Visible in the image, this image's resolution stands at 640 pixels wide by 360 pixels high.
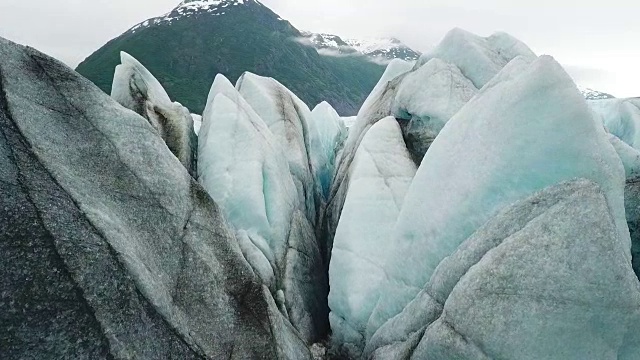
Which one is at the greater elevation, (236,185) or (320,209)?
(236,185)

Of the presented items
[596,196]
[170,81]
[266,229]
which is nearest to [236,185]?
[266,229]

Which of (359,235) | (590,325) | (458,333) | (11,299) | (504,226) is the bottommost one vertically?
(359,235)

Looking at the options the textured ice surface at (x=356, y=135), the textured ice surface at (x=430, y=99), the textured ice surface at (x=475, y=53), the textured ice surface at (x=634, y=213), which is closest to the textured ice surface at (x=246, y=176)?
the textured ice surface at (x=356, y=135)

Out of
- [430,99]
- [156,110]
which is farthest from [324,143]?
[156,110]

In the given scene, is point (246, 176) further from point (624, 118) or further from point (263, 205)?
point (624, 118)

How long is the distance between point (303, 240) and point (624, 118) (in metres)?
24.4

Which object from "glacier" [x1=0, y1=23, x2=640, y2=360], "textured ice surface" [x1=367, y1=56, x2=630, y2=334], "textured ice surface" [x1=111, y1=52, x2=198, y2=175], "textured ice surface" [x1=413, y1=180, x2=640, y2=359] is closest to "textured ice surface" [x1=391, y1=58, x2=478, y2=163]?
"glacier" [x1=0, y1=23, x2=640, y2=360]

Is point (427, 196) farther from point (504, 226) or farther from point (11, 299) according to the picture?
point (11, 299)

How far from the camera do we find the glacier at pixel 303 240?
6.48 metres

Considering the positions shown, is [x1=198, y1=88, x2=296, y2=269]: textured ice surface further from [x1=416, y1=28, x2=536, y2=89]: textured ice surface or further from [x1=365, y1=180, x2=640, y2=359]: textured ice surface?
[x1=416, y1=28, x2=536, y2=89]: textured ice surface

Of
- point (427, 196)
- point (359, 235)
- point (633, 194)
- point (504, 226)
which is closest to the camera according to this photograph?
point (504, 226)

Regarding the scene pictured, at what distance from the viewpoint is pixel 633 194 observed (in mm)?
11758

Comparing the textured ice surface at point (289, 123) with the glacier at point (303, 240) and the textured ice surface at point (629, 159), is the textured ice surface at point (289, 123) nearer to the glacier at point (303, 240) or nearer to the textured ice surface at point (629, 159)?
the glacier at point (303, 240)

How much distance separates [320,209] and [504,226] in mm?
12144
